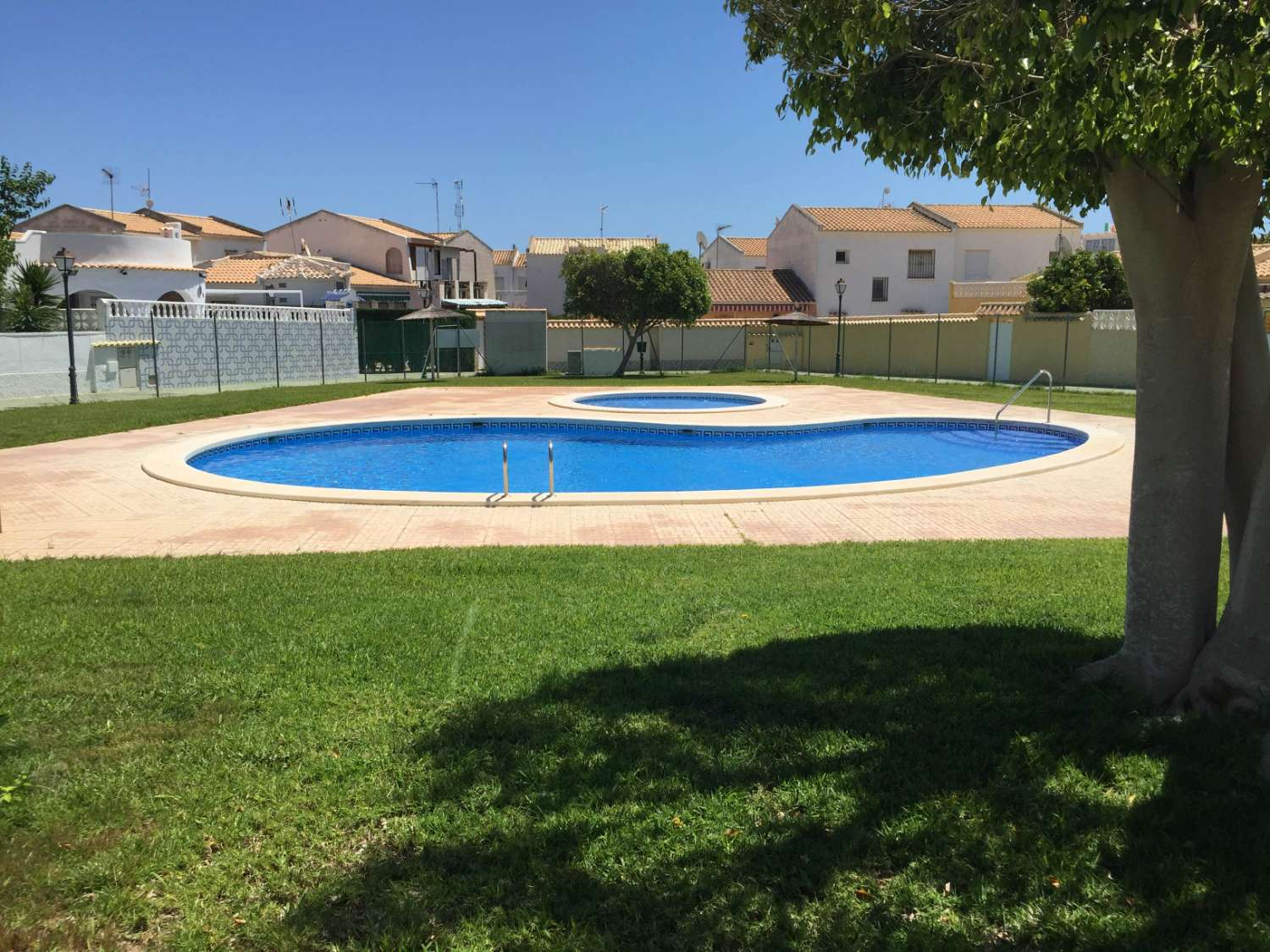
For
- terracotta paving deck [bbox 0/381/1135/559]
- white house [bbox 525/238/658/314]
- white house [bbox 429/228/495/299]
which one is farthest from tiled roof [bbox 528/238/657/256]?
terracotta paving deck [bbox 0/381/1135/559]

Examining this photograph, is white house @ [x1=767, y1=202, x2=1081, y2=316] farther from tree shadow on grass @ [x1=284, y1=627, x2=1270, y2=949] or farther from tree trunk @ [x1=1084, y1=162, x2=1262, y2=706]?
tree shadow on grass @ [x1=284, y1=627, x2=1270, y2=949]

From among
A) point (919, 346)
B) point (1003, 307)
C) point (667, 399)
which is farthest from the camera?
point (1003, 307)

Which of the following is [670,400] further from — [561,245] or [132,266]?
[561,245]

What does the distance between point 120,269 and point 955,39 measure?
42.4m

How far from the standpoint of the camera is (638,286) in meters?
34.6

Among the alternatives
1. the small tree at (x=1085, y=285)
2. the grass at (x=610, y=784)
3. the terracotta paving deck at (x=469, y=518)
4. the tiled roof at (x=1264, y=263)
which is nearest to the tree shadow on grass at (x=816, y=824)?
the grass at (x=610, y=784)

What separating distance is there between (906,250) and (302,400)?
138 feet

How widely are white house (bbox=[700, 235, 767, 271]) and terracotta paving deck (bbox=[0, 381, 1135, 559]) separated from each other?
5611 centimetres

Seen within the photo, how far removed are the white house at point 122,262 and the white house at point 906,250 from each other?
3382 cm

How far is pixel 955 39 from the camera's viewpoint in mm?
4699

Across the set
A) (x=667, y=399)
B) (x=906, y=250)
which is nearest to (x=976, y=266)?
(x=906, y=250)

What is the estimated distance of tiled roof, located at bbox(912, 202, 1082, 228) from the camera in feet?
186

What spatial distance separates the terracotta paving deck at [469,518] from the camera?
8633 mm

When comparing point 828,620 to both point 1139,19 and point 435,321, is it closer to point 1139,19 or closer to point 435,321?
point 1139,19
